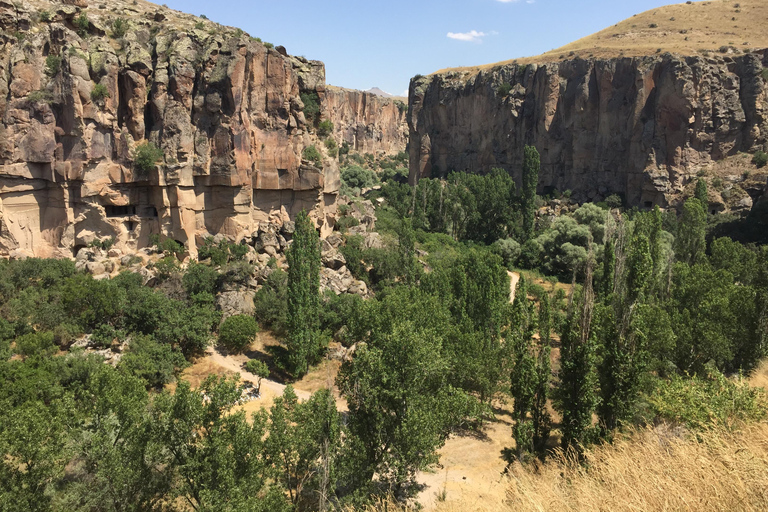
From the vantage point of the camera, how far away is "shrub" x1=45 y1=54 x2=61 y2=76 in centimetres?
2994

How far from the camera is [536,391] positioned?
17594mm

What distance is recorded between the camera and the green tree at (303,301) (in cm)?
2688

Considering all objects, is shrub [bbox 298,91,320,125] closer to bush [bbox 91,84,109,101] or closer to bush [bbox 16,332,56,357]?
bush [bbox 91,84,109,101]

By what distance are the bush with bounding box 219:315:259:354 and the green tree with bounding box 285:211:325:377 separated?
2.67m

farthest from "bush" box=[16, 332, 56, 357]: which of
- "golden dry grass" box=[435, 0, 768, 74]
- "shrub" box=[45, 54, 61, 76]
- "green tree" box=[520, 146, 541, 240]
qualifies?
"golden dry grass" box=[435, 0, 768, 74]

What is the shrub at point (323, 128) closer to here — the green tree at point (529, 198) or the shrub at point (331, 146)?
the shrub at point (331, 146)

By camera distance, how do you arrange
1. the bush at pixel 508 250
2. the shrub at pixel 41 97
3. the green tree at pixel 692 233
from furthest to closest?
the bush at pixel 508 250
the green tree at pixel 692 233
the shrub at pixel 41 97

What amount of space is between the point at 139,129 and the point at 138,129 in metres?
0.06

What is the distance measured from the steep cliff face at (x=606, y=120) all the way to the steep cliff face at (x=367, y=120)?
30.3 meters

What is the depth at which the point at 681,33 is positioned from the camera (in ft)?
260

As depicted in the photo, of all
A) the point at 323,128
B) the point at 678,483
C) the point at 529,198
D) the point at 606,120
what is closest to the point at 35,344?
the point at 678,483

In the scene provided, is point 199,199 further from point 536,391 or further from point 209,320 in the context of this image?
point 536,391

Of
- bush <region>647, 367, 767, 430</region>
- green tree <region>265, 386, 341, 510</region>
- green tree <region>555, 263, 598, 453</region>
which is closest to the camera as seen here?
bush <region>647, 367, 767, 430</region>

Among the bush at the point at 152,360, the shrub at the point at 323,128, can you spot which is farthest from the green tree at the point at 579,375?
the shrub at the point at 323,128
